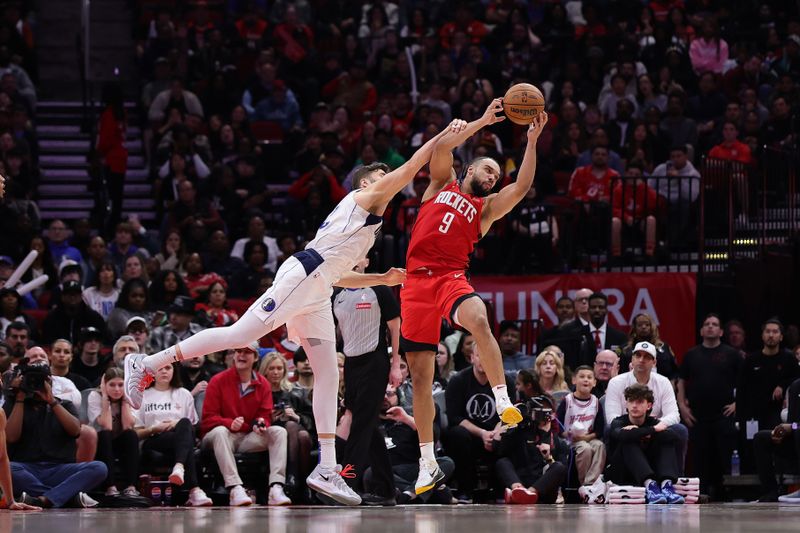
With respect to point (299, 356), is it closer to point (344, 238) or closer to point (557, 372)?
point (557, 372)

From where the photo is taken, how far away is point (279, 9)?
2158 centimetres

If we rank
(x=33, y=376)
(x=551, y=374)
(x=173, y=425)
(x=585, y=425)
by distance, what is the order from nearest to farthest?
(x=33, y=376), (x=173, y=425), (x=585, y=425), (x=551, y=374)

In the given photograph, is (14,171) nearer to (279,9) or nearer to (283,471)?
(279,9)

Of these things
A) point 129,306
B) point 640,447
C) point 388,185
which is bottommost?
point 640,447

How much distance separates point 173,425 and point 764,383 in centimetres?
575

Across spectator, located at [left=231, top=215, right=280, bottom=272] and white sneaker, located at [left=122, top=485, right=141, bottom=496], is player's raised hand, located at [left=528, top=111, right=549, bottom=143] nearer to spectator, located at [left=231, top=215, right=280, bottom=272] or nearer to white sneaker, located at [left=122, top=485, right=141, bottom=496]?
white sneaker, located at [left=122, top=485, right=141, bottom=496]

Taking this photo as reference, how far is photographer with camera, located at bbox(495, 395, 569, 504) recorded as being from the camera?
38.9 ft

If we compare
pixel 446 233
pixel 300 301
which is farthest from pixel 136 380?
pixel 446 233

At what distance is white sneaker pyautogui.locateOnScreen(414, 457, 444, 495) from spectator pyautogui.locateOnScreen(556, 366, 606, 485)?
2983 millimetres

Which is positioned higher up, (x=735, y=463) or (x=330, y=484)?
(x=330, y=484)

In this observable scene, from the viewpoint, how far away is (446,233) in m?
9.67

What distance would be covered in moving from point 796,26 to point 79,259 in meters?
11.1

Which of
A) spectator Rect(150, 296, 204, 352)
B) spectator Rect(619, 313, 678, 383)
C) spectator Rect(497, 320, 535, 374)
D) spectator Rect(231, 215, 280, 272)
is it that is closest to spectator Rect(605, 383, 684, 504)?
spectator Rect(619, 313, 678, 383)

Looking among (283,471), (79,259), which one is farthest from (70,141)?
(283,471)
